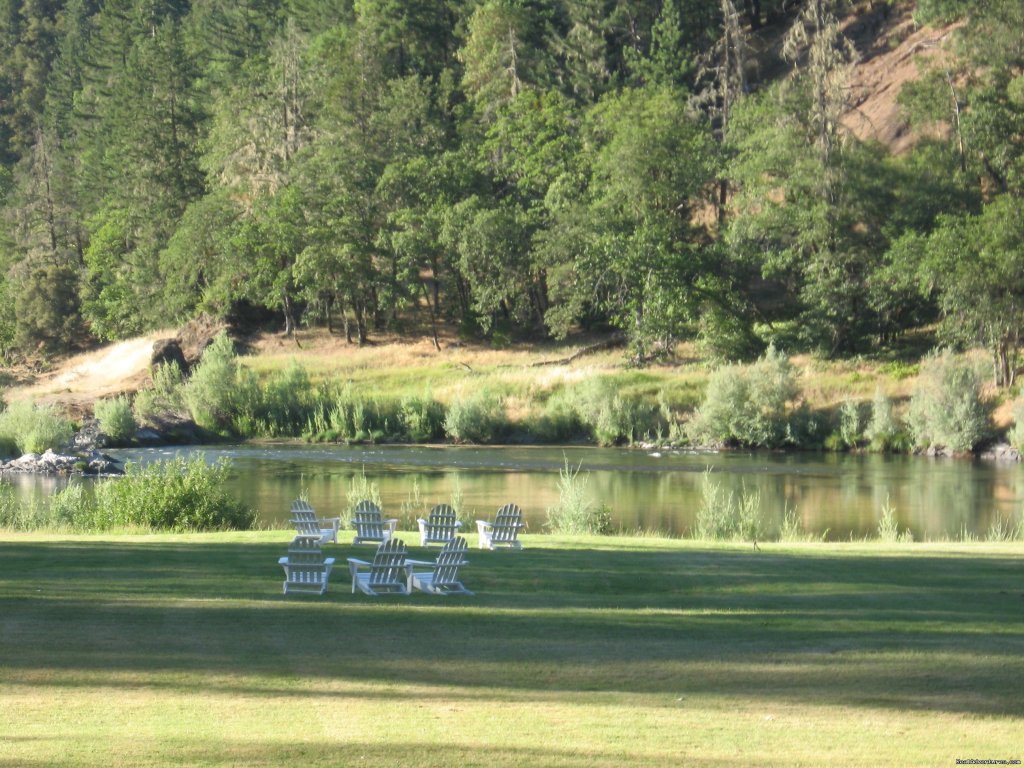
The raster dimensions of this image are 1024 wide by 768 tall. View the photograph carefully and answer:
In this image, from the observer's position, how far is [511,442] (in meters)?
52.8

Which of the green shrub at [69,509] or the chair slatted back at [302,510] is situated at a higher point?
the chair slatted back at [302,510]

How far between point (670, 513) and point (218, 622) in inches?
780

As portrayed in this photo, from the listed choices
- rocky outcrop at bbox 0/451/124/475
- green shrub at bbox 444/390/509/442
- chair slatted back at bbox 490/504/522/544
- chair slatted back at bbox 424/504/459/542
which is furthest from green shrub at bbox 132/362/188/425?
chair slatted back at bbox 490/504/522/544

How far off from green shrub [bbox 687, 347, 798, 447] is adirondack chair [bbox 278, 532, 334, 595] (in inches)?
1424

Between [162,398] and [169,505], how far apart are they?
3331 cm

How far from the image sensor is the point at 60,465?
43125 mm

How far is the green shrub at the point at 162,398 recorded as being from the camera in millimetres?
54131

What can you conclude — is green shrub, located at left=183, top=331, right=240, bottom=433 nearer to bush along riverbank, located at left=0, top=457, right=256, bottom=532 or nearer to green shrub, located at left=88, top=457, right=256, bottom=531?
bush along riverbank, located at left=0, top=457, right=256, bottom=532

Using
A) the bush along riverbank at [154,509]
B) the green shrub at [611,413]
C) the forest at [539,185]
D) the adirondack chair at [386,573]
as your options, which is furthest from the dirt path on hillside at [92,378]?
the adirondack chair at [386,573]

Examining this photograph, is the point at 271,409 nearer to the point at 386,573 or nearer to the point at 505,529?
the point at 505,529

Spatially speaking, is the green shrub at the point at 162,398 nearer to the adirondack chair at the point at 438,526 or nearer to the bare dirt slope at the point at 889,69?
the adirondack chair at the point at 438,526

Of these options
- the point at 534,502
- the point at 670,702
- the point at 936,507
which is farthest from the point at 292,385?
the point at 670,702

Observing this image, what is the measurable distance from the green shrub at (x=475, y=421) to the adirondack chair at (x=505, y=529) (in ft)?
112

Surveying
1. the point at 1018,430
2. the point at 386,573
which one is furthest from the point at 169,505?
the point at 1018,430
